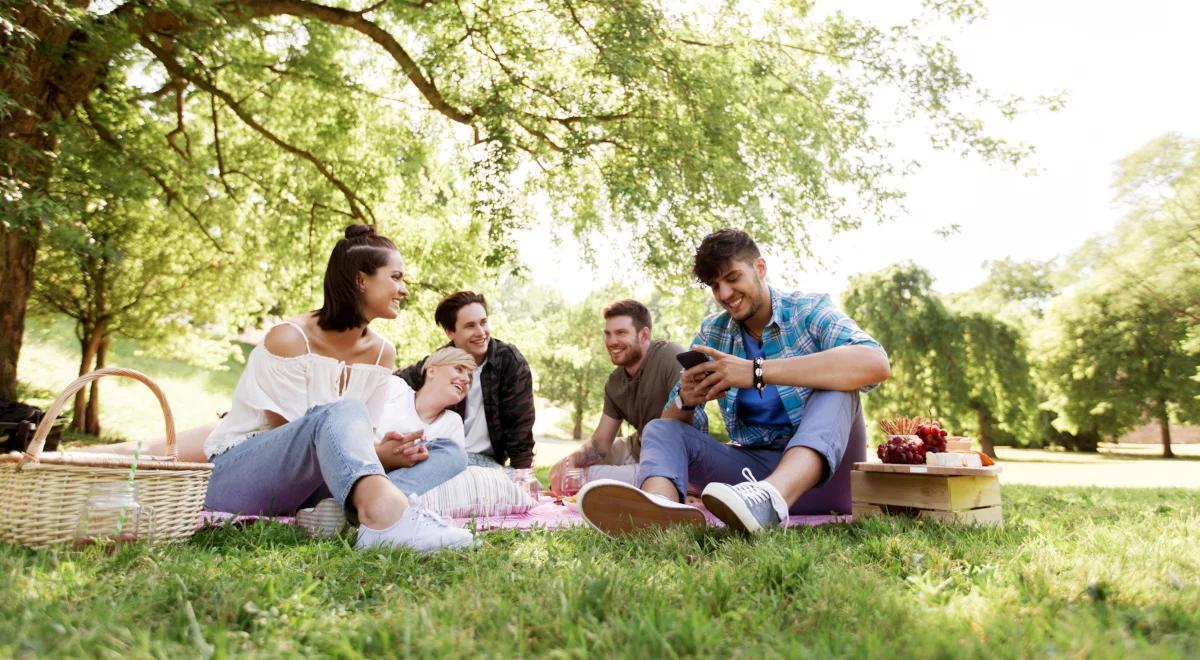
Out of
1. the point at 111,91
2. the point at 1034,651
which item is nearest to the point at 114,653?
the point at 1034,651

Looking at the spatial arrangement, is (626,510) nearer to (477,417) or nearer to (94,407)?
(477,417)

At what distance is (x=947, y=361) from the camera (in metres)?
24.1

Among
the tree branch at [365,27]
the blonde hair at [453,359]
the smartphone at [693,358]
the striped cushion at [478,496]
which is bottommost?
the striped cushion at [478,496]

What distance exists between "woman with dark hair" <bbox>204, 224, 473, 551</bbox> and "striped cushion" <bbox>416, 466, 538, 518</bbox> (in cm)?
22

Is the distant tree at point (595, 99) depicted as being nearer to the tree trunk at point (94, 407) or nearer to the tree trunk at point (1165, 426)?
the tree trunk at point (94, 407)

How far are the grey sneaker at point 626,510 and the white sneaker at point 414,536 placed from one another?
49 cm

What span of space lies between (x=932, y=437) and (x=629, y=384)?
2.27 m

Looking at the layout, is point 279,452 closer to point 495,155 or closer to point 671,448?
point 671,448

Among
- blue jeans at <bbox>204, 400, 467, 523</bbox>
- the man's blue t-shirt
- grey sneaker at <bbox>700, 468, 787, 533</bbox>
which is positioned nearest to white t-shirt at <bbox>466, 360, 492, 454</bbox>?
blue jeans at <bbox>204, 400, 467, 523</bbox>

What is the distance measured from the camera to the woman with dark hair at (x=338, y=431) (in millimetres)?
2795

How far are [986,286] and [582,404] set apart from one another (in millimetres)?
21033

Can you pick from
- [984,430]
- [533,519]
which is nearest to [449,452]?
[533,519]

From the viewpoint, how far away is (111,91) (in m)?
8.48

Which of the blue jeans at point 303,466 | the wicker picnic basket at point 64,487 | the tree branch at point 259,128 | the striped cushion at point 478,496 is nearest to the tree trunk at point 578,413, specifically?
the tree branch at point 259,128
